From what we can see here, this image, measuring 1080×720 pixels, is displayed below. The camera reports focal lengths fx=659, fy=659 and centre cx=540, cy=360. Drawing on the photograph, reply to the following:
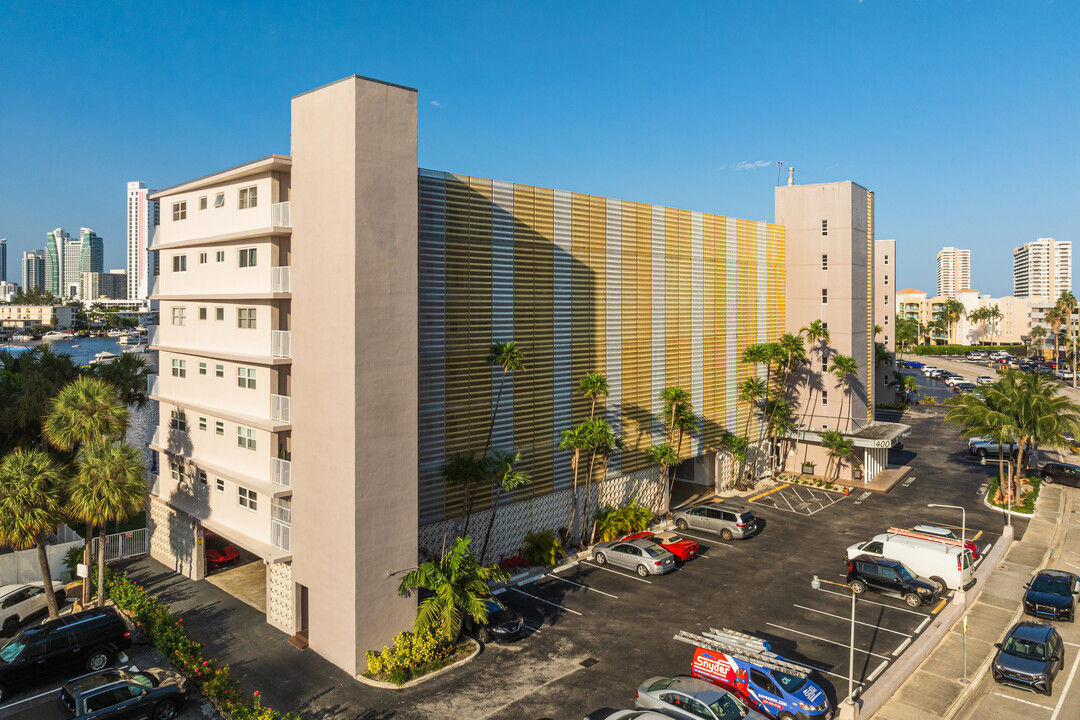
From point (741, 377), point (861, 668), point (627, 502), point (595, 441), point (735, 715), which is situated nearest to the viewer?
point (735, 715)

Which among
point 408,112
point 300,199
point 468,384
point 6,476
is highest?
point 408,112

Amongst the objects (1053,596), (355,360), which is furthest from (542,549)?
(1053,596)

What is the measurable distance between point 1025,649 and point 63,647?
3430cm

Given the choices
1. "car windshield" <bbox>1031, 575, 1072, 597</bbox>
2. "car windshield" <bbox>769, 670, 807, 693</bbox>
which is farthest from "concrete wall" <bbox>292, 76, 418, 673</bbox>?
"car windshield" <bbox>1031, 575, 1072, 597</bbox>

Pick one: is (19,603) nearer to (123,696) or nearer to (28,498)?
(28,498)

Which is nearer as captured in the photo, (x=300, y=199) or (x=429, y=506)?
(x=300, y=199)

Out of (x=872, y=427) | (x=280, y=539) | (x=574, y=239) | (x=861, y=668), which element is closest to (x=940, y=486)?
(x=872, y=427)

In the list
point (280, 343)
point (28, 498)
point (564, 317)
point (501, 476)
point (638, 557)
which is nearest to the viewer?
point (28, 498)

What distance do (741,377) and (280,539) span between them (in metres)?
33.4

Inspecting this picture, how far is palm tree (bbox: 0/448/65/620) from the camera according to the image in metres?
25.9

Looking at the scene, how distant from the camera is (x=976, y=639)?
26.3m

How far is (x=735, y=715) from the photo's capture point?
18766mm

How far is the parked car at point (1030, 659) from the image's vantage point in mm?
22048

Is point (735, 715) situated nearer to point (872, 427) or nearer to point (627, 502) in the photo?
point (627, 502)
